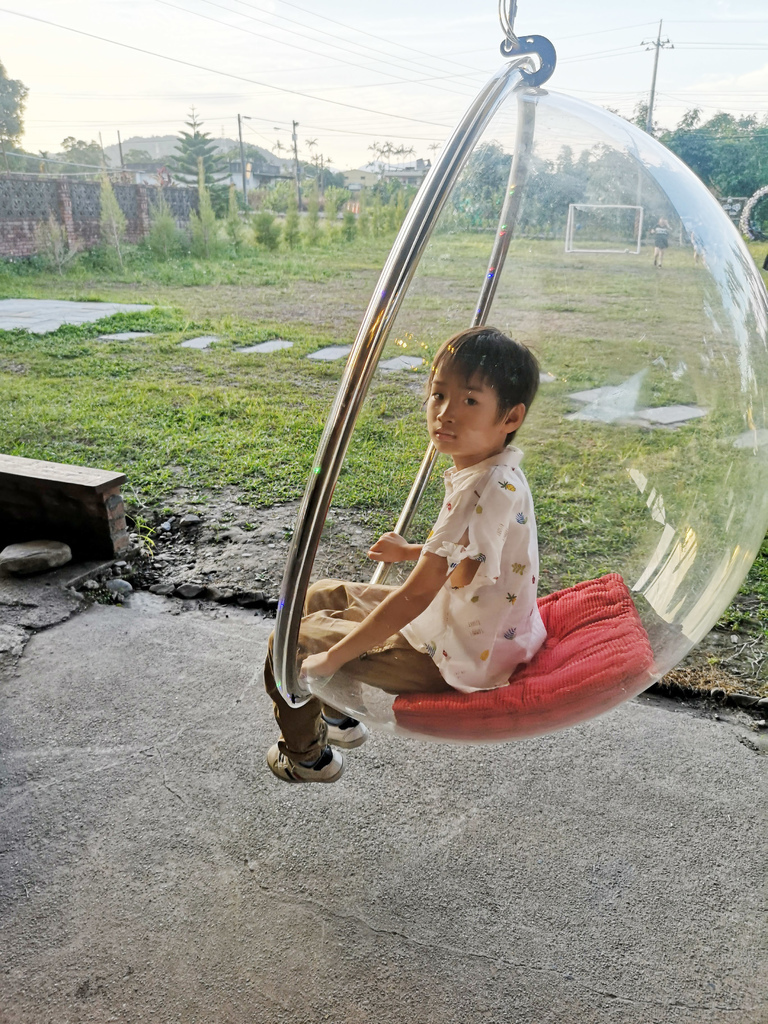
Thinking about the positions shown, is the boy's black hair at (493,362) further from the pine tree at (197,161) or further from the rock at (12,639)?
the pine tree at (197,161)

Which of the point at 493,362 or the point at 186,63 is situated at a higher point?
the point at 186,63

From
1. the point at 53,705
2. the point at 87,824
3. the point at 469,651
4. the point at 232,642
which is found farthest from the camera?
the point at 232,642

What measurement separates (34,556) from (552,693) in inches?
75.2

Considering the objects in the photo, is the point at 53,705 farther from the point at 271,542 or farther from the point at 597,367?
the point at 597,367

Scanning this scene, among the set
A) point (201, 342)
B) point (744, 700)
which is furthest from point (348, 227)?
point (744, 700)

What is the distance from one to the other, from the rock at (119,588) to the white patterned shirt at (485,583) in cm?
157

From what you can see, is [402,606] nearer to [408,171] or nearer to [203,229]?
[408,171]

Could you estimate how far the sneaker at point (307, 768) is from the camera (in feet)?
→ 4.33

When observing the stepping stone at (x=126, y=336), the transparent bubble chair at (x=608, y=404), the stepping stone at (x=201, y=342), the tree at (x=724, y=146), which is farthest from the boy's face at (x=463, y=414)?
the stepping stone at (x=126, y=336)

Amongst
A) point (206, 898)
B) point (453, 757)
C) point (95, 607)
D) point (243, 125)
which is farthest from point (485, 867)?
point (243, 125)

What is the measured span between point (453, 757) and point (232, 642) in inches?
28.6

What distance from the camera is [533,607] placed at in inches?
42.3

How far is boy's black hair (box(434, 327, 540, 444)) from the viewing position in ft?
3.15

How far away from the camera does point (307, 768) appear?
1.31 metres
